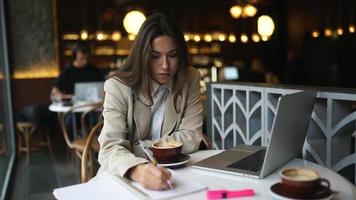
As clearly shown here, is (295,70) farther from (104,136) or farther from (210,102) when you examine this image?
(104,136)

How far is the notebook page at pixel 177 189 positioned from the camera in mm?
1033

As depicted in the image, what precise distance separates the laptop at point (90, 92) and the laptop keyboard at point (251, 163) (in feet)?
9.98

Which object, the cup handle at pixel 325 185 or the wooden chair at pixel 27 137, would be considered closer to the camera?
the cup handle at pixel 325 185

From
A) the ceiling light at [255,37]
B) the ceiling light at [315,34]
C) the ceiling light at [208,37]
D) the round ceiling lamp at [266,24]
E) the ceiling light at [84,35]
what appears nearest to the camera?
the round ceiling lamp at [266,24]

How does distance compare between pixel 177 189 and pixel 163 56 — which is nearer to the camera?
pixel 177 189

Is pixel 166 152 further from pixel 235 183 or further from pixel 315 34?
pixel 315 34

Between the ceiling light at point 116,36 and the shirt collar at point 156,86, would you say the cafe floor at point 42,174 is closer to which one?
the shirt collar at point 156,86

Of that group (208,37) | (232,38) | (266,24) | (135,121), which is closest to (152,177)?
(135,121)

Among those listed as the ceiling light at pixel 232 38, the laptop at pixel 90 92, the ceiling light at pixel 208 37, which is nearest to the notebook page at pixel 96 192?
the laptop at pixel 90 92

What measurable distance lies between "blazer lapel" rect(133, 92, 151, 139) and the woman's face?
122mm

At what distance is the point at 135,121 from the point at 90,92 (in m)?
2.85

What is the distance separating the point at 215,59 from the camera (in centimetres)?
898

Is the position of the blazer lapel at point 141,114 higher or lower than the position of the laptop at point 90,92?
higher

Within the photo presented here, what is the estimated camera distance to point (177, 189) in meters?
1.08
